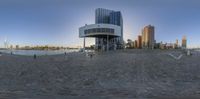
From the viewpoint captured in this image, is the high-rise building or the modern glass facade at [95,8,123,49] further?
the modern glass facade at [95,8,123,49]

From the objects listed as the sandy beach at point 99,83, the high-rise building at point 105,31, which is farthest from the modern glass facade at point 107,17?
the sandy beach at point 99,83

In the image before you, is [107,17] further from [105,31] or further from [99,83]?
[99,83]

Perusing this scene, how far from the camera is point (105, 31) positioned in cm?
13525

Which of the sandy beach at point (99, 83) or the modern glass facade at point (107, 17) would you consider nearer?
the sandy beach at point (99, 83)

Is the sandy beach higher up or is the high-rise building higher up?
the high-rise building

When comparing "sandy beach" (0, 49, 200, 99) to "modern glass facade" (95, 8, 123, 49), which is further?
"modern glass facade" (95, 8, 123, 49)

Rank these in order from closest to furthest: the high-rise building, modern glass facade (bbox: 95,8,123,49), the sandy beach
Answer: the sandy beach
the high-rise building
modern glass facade (bbox: 95,8,123,49)

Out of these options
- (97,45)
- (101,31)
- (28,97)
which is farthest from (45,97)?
(97,45)

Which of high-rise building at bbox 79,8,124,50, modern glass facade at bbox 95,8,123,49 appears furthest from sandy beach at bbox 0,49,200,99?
modern glass facade at bbox 95,8,123,49

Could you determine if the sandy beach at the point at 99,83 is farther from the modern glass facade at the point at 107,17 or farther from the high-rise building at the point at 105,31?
the modern glass facade at the point at 107,17

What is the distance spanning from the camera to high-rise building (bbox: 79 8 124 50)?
135125mm

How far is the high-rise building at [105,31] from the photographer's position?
135 metres

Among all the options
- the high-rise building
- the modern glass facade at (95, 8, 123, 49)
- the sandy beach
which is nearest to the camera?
the sandy beach

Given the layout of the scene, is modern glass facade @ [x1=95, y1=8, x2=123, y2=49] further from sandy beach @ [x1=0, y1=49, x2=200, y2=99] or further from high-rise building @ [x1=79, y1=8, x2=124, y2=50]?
sandy beach @ [x1=0, y1=49, x2=200, y2=99]
